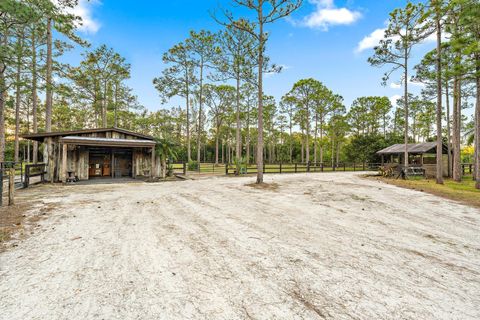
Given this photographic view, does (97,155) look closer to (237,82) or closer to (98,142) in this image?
(98,142)

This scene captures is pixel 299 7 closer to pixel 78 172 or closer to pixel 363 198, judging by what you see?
pixel 363 198

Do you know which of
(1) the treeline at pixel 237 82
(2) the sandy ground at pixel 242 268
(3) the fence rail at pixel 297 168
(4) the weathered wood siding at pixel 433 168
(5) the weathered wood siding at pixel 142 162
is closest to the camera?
(2) the sandy ground at pixel 242 268

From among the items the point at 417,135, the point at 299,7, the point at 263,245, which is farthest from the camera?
the point at 417,135

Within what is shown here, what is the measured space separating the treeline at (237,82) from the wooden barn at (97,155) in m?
2.39

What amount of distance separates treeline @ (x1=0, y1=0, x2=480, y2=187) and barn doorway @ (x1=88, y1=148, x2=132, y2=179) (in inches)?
138

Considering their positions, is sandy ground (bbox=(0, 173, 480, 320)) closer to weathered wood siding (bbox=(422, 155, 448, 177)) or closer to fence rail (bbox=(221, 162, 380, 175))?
fence rail (bbox=(221, 162, 380, 175))

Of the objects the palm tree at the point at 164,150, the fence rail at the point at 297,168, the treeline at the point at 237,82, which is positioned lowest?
the fence rail at the point at 297,168

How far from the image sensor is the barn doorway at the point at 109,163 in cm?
1500

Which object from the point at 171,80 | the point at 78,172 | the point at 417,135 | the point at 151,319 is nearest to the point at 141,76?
the point at 171,80

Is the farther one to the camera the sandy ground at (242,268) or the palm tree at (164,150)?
the palm tree at (164,150)

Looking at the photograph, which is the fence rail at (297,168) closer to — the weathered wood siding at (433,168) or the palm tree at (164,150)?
the palm tree at (164,150)

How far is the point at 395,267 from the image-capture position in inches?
110

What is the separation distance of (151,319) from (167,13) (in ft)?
65.5

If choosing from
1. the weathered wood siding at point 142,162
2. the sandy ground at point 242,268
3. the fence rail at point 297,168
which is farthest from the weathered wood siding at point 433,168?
the weathered wood siding at point 142,162
